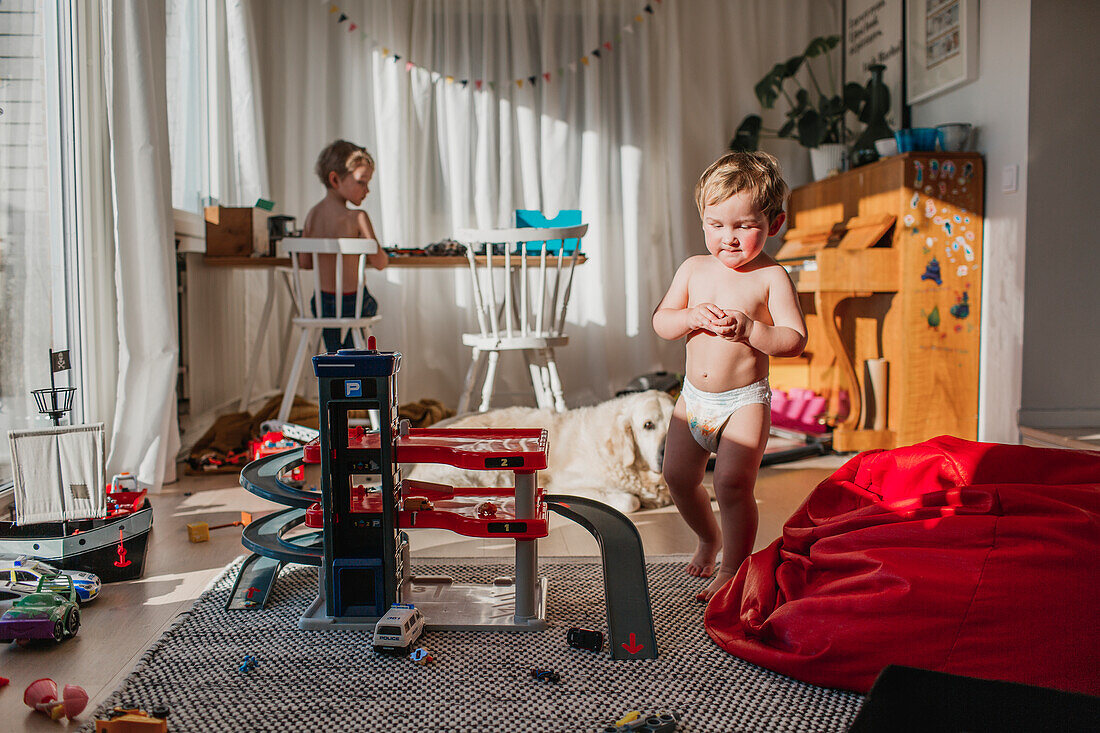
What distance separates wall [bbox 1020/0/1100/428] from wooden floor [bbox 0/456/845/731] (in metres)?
0.87

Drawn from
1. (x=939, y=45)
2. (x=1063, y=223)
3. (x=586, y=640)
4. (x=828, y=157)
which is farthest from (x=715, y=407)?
(x=828, y=157)

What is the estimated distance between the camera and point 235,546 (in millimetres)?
2139

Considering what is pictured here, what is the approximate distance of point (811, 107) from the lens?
14.4 feet

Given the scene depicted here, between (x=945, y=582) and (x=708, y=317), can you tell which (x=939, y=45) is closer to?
(x=708, y=317)

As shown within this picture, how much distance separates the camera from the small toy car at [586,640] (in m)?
1.50

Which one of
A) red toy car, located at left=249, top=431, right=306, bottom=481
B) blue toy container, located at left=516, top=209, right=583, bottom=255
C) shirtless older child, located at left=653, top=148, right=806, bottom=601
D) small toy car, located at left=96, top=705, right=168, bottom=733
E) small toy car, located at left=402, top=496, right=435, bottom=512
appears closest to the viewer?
small toy car, located at left=96, top=705, right=168, bottom=733

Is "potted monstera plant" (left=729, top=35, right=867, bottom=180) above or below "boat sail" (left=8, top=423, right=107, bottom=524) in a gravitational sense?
above

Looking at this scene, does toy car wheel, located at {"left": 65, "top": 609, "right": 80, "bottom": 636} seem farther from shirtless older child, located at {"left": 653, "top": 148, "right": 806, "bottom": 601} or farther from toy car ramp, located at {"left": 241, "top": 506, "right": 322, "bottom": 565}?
shirtless older child, located at {"left": 653, "top": 148, "right": 806, "bottom": 601}

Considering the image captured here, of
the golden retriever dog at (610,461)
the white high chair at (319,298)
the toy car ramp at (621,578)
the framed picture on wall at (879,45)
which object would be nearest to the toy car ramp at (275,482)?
the toy car ramp at (621,578)

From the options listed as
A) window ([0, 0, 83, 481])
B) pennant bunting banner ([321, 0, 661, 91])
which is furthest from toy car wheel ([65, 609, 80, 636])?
pennant bunting banner ([321, 0, 661, 91])

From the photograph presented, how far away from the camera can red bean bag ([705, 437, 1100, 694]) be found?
1263 mm

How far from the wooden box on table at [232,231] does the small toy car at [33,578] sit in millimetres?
1927

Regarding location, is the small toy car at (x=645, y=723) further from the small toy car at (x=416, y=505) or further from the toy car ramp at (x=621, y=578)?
the small toy car at (x=416, y=505)

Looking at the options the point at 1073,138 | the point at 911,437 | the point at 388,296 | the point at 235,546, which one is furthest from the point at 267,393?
the point at 1073,138
